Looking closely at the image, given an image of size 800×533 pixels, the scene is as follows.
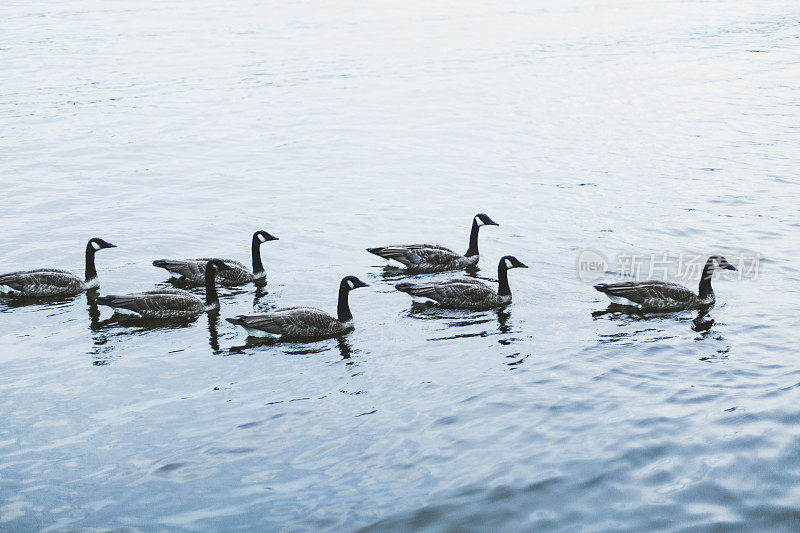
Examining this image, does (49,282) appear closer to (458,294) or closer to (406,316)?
(406,316)

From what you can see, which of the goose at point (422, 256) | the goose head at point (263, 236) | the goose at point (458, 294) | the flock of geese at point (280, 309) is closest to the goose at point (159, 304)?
the flock of geese at point (280, 309)

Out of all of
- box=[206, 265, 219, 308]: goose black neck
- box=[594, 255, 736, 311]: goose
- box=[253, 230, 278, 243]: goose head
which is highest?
box=[253, 230, 278, 243]: goose head

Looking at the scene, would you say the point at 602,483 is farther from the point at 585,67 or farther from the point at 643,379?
the point at 585,67

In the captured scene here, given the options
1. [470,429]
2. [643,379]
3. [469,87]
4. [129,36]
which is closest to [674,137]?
[469,87]

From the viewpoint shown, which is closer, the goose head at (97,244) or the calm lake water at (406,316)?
the calm lake water at (406,316)

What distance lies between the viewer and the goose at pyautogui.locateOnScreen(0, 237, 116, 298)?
19.5m

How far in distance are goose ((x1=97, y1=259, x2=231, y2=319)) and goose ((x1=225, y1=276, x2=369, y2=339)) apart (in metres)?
1.64

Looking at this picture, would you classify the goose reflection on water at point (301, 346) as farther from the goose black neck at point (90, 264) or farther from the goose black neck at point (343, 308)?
the goose black neck at point (90, 264)

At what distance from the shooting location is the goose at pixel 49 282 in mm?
19469

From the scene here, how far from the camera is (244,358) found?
16469 millimetres

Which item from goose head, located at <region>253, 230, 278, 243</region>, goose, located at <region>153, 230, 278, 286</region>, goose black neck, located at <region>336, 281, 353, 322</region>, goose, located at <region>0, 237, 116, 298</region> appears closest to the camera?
goose black neck, located at <region>336, 281, 353, 322</region>

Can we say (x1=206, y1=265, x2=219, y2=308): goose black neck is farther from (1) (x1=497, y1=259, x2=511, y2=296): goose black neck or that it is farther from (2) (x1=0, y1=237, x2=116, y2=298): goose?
(1) (x1=497, y1=259, x2=511, y2=296): goose black neck

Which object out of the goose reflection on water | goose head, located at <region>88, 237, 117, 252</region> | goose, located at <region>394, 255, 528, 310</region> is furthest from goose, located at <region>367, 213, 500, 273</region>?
goose head, located at <region>88, 237, 117, 252</region>

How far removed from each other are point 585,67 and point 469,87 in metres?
9.14
